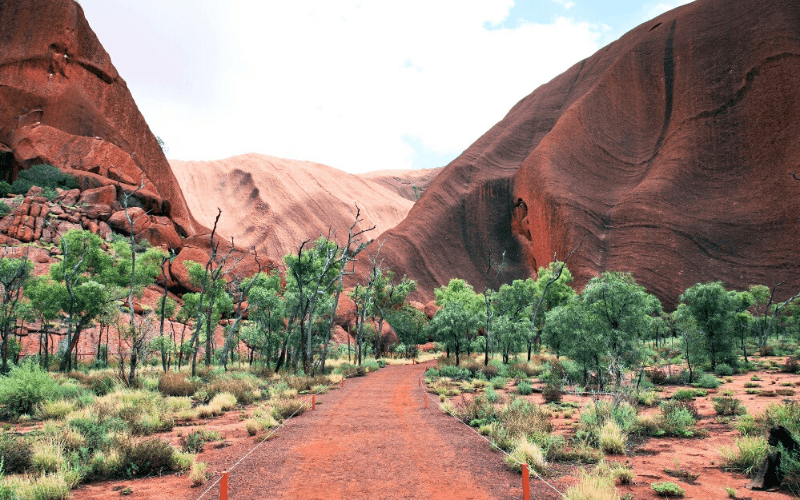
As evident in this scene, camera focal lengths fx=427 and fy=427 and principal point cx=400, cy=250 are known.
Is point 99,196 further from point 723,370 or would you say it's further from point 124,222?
point 723,370

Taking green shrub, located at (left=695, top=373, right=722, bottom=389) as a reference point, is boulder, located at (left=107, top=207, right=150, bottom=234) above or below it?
above

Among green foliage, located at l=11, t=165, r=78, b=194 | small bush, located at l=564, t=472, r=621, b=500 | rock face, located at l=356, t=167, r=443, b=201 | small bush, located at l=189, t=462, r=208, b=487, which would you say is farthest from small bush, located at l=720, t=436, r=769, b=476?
rock face, located at l=356, t=167, r=443, b=201

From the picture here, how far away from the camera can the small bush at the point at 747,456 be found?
754 cm

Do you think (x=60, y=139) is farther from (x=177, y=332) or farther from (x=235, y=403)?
(x=235, y=403)

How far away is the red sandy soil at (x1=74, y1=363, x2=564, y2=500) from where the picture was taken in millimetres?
6762

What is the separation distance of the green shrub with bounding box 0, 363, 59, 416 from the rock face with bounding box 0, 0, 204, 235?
1783 inches

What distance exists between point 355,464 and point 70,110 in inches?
2655

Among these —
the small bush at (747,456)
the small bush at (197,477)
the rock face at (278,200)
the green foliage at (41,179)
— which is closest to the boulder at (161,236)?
the green foliage at (41,179)

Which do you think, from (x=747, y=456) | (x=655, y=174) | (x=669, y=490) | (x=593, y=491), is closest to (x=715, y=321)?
(x=747, y=456)

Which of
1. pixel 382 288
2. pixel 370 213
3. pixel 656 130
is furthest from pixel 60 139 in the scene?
pixel 656 130

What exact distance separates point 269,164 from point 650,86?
91.9m

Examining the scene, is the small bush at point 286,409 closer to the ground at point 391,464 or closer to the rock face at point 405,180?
the ground at point 391,464

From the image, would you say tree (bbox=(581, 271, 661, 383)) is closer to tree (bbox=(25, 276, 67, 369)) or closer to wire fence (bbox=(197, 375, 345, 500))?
wire fence (bbox=(197, 375, 345, 500))

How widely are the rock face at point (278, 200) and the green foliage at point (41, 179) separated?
37.5 meters
